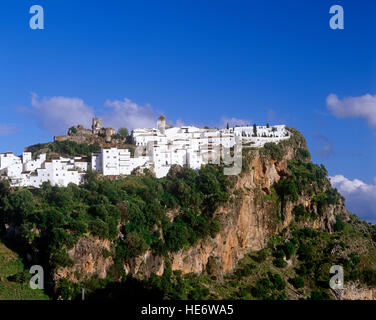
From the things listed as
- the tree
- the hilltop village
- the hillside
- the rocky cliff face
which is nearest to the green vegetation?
the hilltop village

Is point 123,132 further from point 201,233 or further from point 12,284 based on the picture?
point 12,284

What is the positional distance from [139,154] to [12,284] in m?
23.0

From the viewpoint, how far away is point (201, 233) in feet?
152

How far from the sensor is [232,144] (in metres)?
61.1

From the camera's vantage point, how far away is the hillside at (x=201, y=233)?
36.9m

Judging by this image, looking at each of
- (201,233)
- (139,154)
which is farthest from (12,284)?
(139,154)

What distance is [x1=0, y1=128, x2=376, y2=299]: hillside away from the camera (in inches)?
1454

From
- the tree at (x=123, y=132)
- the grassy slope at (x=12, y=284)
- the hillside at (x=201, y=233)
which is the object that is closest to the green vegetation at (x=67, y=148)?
the tree at (x=123, y=132)

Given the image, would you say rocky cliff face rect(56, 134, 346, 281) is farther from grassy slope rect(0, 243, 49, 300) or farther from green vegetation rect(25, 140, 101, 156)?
green vegetation rect(25, 140, 101, 156)

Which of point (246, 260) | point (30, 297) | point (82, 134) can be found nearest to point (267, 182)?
point (246, 260)

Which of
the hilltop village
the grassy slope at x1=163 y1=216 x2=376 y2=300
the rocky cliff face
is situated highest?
the hilltop village

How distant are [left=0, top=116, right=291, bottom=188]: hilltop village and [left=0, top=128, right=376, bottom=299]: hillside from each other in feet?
6.32

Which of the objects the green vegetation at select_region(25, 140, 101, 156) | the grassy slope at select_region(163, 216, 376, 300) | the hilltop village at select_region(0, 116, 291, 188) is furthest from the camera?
the green vegetation at select_region(25, 140, 101, 156)
